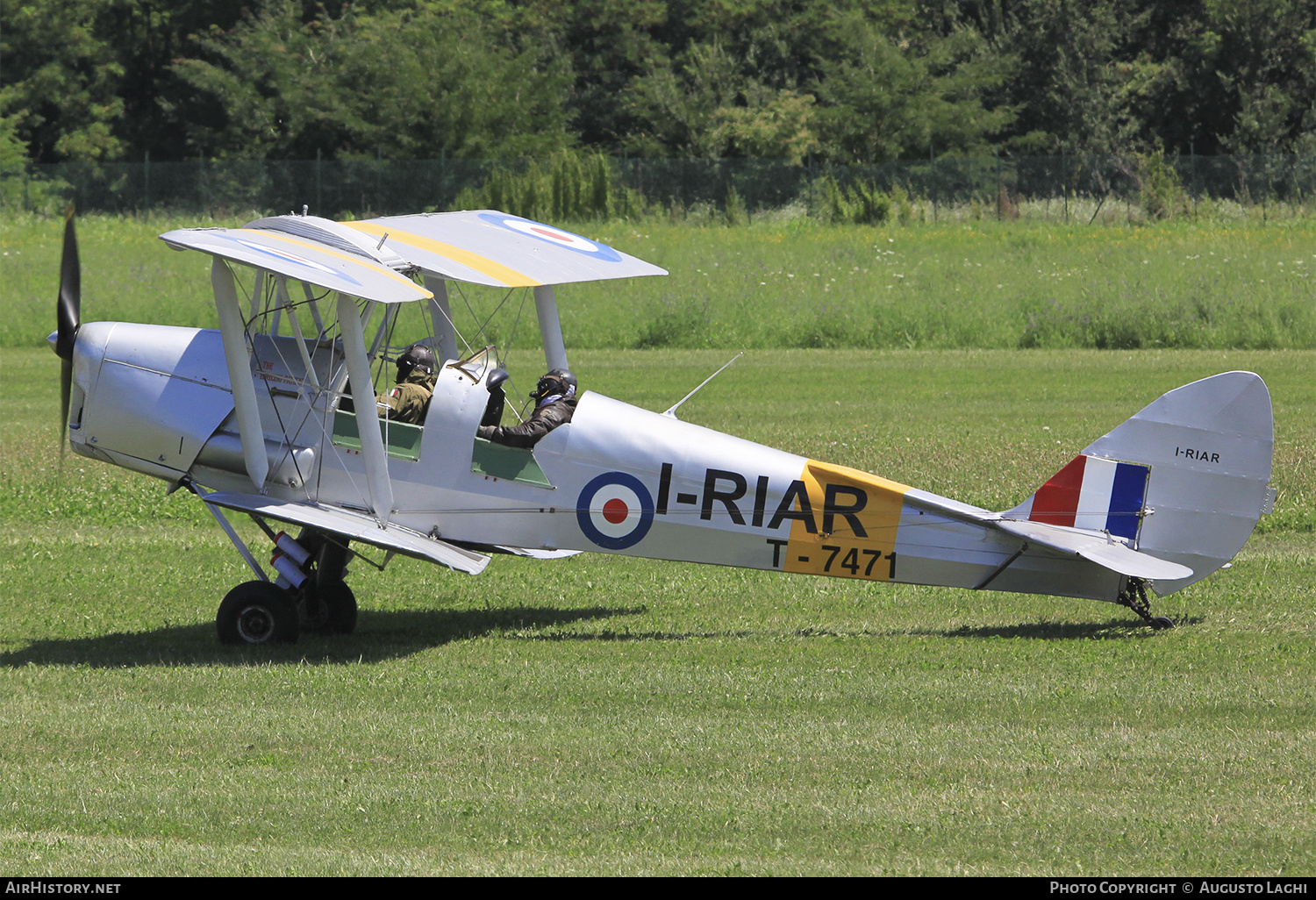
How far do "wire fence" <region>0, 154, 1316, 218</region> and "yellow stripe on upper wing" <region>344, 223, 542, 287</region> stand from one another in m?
30.8

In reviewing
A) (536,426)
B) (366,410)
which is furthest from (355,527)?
(536,426)

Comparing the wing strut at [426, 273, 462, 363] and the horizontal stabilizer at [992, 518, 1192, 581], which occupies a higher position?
the wing strut at [426, 273, 462, 363]

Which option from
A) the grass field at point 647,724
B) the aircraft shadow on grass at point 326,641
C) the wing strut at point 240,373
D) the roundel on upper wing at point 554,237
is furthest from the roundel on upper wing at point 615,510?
the roundel on upper wing at point 554,237

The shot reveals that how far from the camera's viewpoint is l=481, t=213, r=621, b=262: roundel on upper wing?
10.7 meters

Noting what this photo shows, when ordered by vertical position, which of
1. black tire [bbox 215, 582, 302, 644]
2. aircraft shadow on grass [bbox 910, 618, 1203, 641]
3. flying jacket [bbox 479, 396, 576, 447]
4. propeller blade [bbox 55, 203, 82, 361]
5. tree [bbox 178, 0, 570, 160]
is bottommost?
black tire [bbox 215, 582, 302, 644]

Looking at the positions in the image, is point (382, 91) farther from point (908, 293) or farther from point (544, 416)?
point (544, 416)

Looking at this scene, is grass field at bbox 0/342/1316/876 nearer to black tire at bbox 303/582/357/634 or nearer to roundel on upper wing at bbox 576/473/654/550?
black tire at bbox 303/582/357/634

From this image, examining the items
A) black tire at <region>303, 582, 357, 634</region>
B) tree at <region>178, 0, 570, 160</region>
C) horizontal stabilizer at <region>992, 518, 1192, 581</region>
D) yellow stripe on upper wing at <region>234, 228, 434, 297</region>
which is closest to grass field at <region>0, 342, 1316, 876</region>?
black tire at <region>303, 582, 357, 634</region>

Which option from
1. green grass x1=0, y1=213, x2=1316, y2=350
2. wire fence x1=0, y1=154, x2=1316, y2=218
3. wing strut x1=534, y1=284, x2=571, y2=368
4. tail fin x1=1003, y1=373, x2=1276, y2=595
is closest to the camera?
tail fin x1=1003, y1=373, x2=1276, y2=595

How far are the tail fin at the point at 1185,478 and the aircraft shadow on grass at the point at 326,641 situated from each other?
3360 mm

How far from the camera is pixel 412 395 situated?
31.1 feet

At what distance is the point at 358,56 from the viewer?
50.6 metres

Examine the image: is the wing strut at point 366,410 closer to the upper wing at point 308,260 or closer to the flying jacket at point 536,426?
the upper wing at point 308,260

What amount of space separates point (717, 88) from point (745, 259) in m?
21.6
